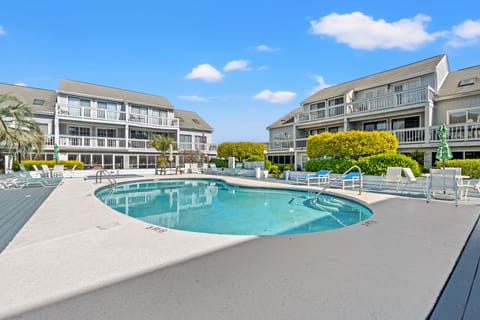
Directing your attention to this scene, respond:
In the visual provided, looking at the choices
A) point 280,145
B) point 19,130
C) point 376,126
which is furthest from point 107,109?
point 376,126

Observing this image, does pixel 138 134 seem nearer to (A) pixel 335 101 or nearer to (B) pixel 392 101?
(A) pixel 335 101

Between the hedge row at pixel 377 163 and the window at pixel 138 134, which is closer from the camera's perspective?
the hedge row at pixel 377 163

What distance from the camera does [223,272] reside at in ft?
10.3

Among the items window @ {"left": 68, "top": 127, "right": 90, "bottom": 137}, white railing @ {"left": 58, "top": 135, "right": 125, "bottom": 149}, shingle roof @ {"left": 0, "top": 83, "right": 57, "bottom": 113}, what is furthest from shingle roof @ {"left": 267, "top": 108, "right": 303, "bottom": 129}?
shingle roof @ {"left": 0, "top": 83, "right": 57, "bottom": 113}

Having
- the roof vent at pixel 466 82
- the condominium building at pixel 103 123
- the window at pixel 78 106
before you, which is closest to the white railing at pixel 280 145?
the condominium building at pixel 103 123

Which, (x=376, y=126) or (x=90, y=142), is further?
(x=90, y=142)

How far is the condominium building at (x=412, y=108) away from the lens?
50.7 feet

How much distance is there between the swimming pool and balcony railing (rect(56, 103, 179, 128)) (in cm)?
1420

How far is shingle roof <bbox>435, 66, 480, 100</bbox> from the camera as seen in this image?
15.8 m

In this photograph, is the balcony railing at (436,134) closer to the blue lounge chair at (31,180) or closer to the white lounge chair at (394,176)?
the white lounge chair at (394,176)

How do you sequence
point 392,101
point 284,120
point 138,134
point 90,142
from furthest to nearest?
point 284,120 < point 138,134 < point 90,142 < point 392,101

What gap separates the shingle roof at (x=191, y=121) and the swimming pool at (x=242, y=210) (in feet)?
64.0

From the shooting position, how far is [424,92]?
16.5 m

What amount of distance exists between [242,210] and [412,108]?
49.3ft
